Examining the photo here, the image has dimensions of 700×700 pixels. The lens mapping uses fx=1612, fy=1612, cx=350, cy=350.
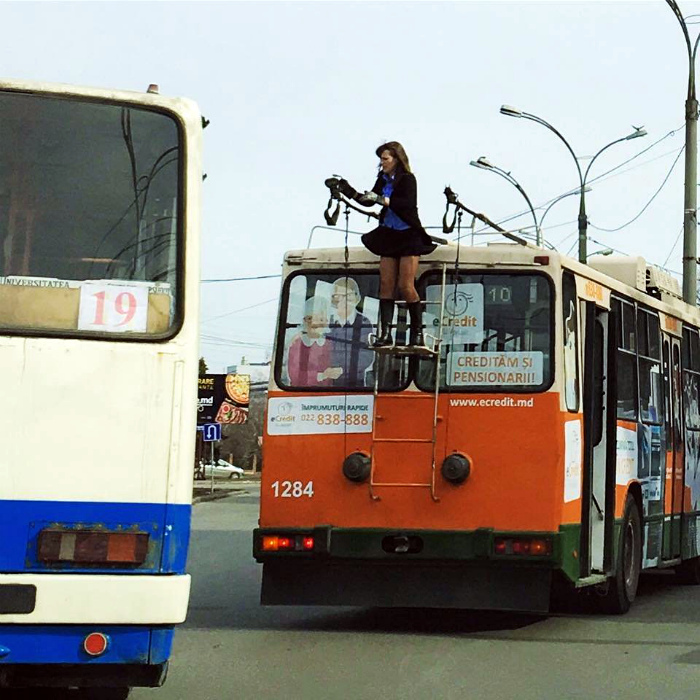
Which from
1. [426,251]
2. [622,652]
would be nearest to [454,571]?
[622,652]

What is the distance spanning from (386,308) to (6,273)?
18.1ft

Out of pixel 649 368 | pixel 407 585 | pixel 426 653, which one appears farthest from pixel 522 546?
pixel 649 368

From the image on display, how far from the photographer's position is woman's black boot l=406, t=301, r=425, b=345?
39.5 ft

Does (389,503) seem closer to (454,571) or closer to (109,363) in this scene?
(454,571)

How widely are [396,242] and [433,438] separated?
1.50m

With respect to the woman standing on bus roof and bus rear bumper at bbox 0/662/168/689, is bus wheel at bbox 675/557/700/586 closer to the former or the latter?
the woman standing on bus roof

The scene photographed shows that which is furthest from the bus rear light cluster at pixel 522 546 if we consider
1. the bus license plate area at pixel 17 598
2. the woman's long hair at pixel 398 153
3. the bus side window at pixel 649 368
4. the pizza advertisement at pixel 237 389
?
the pizza advertisement at pixel 237 389

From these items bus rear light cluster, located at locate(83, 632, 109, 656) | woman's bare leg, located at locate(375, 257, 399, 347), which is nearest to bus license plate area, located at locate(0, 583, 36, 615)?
bus rear light cluster, located at locate(83, 632, 109, 656)

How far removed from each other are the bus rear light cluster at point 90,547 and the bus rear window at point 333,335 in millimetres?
5631

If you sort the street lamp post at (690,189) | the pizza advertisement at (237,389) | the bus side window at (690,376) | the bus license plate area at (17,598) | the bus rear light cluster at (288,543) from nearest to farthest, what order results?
the bus license plate area at (17,598)
the bus rear light cluster at (288,543)
the bus side window at (690,376)
the street lamp post at (690,189)
the pizza advertisement at (237,389)

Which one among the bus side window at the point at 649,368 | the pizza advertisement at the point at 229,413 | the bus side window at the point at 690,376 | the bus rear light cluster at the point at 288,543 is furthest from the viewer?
the pizza advertisement at the point at 229,413

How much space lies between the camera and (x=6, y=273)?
22.8 ft

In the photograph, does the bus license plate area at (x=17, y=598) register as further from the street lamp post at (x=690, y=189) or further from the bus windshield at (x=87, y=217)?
the street lamp post at (x=690, y=189)

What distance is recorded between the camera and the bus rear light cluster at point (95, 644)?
22.1ft
